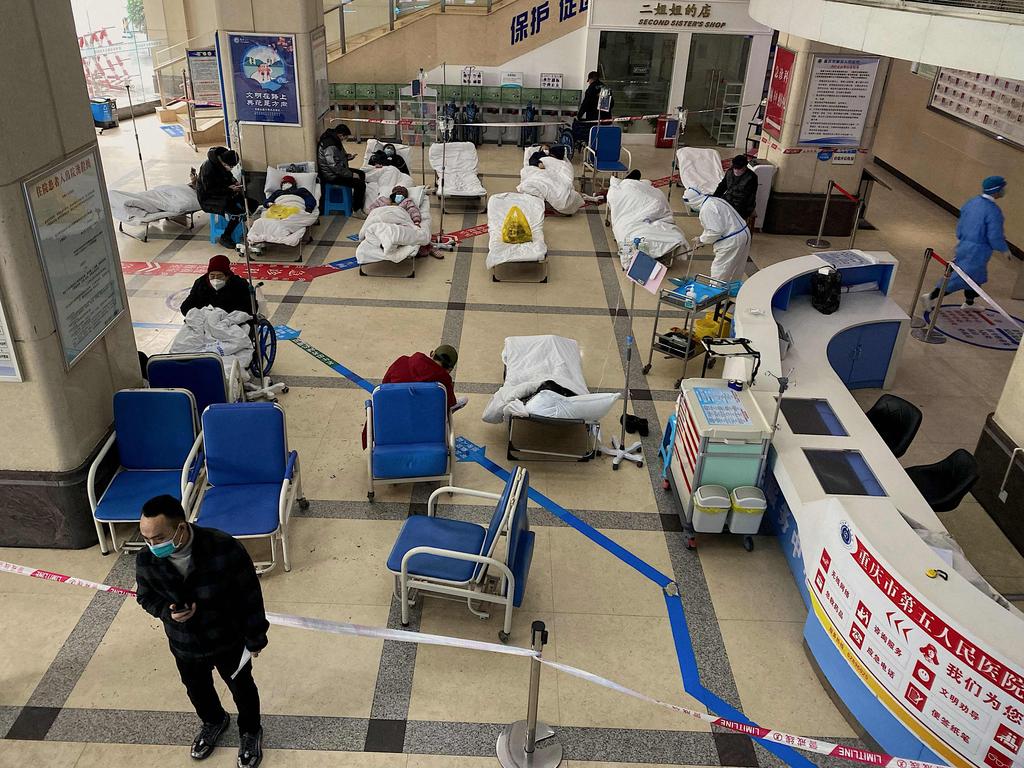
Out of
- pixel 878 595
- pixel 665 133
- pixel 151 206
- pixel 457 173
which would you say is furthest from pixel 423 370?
pixel 665 133

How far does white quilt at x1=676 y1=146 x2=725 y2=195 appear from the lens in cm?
1323

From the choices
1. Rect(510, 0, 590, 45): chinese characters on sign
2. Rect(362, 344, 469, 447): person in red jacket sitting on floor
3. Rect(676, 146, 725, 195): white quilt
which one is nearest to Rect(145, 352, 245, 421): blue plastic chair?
Rect(362, 344, 469, 447): person in red jacket sitting on floor

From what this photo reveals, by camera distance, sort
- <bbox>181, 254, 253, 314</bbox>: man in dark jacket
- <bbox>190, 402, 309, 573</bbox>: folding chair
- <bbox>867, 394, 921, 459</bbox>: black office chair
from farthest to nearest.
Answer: <bbox>181, 254, 253, 314</bbox>: man in dark jacket
<bbox>867, 394, 921, 459</bbox>: black office chair
<bbox>190, 402, 309, 573</bbox>: folding chair

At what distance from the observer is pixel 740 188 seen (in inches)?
435

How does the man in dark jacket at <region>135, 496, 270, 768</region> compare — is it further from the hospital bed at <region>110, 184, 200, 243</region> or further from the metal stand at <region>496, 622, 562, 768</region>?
the hospital bed at <region>110, 184, 200, 243</region>

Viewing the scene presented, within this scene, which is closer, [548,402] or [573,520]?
[573,520]

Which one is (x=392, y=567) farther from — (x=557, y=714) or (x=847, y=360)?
(x=847, y=360)

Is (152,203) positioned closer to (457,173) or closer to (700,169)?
(457,173)

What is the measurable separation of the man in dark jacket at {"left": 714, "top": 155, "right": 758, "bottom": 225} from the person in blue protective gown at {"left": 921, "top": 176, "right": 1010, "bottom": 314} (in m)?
2.66

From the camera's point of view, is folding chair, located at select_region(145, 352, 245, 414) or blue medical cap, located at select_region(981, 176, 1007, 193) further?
blue medical cap, located at select_region(981, 176, 1007, 193)

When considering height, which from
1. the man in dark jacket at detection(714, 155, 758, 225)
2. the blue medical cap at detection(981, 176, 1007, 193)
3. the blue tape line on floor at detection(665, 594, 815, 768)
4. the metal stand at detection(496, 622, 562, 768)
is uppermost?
the blue medical cap at detection(981, 176, 1007, 193)

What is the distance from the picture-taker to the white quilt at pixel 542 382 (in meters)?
6.33

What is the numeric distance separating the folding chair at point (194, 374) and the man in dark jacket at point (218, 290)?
1225 millimetres

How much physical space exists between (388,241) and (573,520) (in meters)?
4.90
